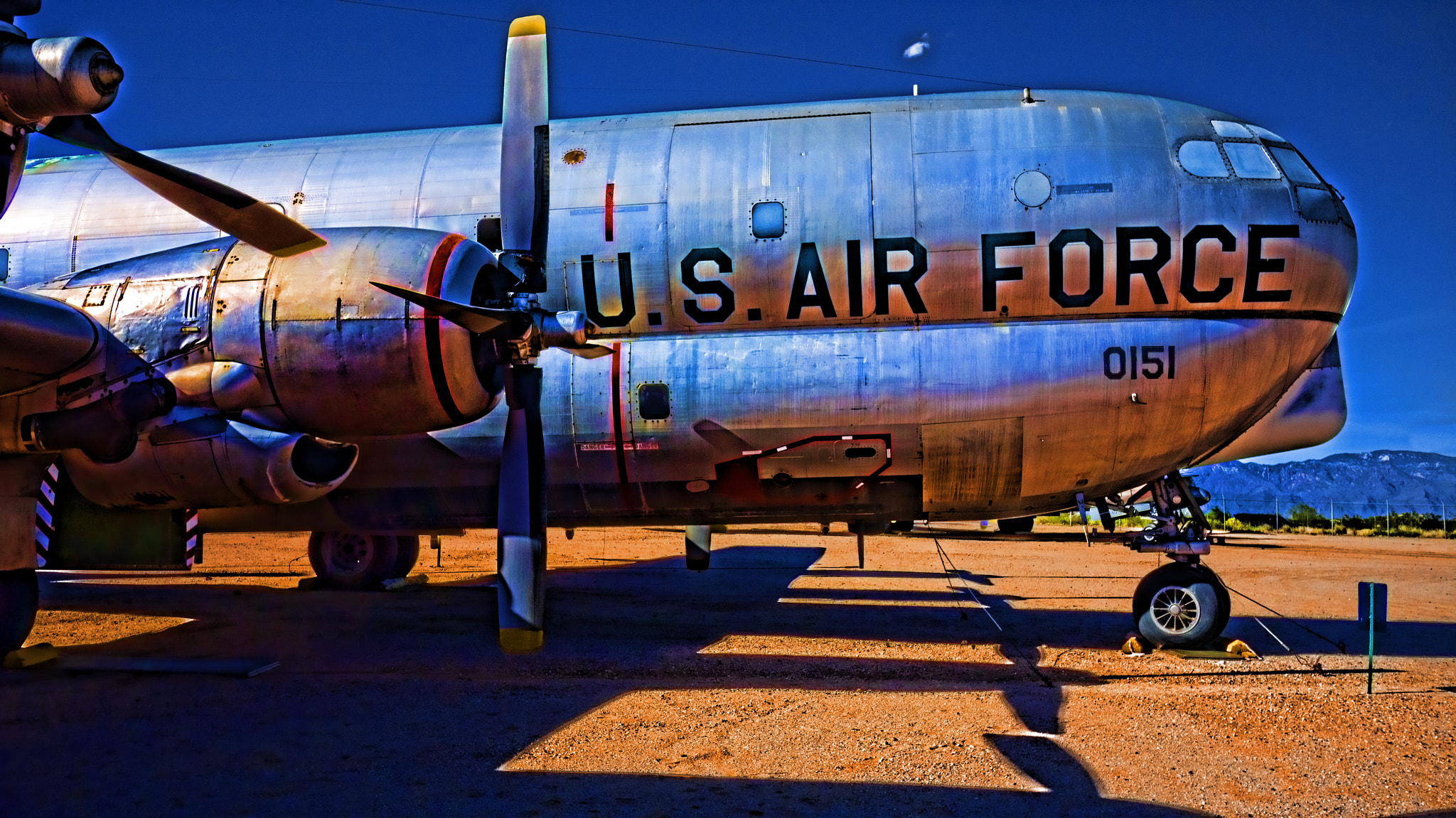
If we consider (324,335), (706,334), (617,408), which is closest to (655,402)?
(617,408)

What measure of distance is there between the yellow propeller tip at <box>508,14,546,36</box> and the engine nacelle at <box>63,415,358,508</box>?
15.6 ft

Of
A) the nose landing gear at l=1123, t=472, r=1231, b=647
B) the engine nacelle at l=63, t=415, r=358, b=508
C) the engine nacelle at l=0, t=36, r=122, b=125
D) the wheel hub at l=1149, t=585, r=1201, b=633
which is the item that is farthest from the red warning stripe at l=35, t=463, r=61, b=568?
the wheel hub at l=1149, t=585, r=1201, b=633

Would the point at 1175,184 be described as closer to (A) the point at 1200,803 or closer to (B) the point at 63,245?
(A) the point at 1200,803

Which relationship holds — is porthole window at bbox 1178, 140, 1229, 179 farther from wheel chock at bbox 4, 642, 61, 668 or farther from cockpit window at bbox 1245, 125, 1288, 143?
wheel chock at bbox 4, 642, 61, 668

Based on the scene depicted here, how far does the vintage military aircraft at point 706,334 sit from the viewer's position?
8.53m

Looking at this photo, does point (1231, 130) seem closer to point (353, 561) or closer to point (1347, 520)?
point (353, 561)

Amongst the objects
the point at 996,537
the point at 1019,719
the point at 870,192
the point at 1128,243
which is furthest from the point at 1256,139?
the point at 996,537

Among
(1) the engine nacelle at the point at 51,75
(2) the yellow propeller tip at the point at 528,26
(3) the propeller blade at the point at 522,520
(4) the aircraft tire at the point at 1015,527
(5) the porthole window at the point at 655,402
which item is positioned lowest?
(4) the aircraft tire at the point at 1015,527

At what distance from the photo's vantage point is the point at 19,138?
19.4 feet

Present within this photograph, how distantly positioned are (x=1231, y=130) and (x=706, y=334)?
23.0ft

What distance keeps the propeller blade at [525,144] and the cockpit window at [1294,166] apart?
344 inches

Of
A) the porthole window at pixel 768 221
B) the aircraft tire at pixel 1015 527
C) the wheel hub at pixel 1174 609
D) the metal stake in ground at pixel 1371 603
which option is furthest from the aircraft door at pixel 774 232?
the aircraft tire at pixel 1015 527

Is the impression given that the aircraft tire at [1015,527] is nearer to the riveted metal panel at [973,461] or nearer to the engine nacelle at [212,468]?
the riveted metal panel at [973,461]

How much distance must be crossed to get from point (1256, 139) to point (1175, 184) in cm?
153
